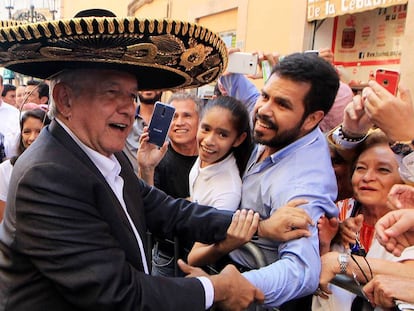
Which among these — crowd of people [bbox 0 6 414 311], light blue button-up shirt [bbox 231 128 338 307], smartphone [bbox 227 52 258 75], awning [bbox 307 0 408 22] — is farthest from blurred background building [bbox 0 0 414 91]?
light blue button-up shirt [bbox 231 128 338 307]

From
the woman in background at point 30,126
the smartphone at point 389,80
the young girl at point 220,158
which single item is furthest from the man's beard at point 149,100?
the smartphone at point 389,80

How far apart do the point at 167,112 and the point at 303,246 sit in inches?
52.9

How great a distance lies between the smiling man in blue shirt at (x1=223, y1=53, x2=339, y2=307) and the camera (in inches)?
66.1

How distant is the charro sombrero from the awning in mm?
3405

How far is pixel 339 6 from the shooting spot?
5152 millimetres

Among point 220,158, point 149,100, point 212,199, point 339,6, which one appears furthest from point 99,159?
point 339,6

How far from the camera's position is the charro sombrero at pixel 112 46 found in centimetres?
139

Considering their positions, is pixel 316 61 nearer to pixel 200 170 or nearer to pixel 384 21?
pixel 200 170

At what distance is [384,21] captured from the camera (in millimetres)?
5062

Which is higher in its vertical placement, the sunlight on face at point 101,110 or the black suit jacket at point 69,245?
the sunlight on face at point 101,110

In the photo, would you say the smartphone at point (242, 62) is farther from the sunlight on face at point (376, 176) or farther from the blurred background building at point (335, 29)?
the blurred background building at point (335, 29)

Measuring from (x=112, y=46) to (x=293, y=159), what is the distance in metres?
0.85

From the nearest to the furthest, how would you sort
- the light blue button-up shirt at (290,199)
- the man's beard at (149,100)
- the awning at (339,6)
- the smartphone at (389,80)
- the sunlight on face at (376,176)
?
the light blue button-up shirt at (290,199) < the smartphone at (389,80) < the sunlight on face at (376,176) < the man's beard at (149,100) < the awning at (339,6)

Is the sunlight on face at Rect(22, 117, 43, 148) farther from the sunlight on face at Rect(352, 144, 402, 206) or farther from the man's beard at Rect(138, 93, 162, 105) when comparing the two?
the sunlight on face at Rect(352, 144, 402, 206)
